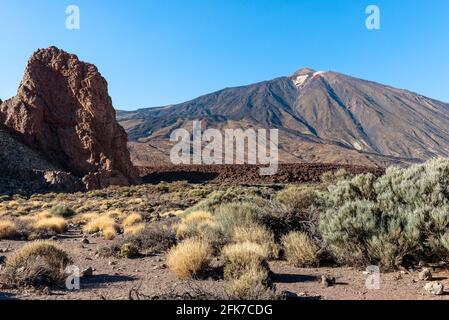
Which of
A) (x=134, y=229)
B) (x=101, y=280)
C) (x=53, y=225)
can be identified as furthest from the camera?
(x=53, y=225)

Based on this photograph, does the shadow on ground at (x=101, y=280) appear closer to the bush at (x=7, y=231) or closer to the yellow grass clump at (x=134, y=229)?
the yellow grass clump at (x=134, y=229)

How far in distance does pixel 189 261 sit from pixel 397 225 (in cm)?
317

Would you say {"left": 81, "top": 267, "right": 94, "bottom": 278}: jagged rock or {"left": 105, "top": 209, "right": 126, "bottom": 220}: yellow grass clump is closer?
{"left": 81, "top": 267, "right": 94, "bottom": 278}: jagged rock

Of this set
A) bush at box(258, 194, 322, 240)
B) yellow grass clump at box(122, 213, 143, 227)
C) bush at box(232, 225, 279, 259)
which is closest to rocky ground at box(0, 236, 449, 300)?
bush at box(232, 225, 279, 259)

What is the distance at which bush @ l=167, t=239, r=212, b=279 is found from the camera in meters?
6.52

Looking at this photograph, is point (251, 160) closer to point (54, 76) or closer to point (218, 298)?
point (54, 76)

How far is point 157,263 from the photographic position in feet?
25.9

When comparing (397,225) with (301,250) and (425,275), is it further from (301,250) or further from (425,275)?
(301,250)

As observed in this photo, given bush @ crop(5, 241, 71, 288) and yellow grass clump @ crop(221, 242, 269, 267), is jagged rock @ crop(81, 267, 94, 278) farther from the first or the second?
yellow grass clump @ crop(221, 242, 269, 267)

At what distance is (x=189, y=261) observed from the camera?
656 cm

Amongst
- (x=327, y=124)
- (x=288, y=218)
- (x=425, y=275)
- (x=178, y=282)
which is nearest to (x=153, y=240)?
(x=288, y=218)

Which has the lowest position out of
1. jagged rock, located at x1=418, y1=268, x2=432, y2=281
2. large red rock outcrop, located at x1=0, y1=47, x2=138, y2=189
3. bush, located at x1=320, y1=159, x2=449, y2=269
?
jagged rock, located at x1=418, y1=268, x2=432, y2=281

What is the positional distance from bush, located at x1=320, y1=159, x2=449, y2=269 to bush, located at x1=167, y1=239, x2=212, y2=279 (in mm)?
2095
